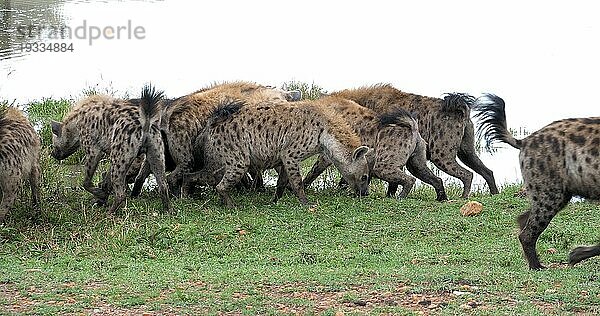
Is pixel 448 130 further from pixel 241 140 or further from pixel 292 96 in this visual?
pixel 241 140

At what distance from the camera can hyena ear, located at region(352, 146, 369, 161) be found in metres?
9.70

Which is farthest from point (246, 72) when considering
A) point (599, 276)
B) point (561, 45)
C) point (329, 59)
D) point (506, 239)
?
point (599, 276)

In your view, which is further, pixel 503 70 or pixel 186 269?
pixel 503 70

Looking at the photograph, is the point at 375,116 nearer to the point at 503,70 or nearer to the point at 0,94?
the point at 0,94

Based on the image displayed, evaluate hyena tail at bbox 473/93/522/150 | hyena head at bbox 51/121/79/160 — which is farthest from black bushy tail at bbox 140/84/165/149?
hyena tail at bbox 473/93/522/150

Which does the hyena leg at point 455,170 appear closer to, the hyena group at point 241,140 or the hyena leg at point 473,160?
the hyena group at point 241,140

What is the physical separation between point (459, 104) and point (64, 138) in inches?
151

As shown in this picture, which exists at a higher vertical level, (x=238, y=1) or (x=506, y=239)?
(x=238, y=1)

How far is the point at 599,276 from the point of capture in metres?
6.51

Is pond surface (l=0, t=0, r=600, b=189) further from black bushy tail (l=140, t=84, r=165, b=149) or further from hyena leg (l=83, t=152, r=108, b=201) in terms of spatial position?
hyena leg (l=83, t=152, r=108, b=201)

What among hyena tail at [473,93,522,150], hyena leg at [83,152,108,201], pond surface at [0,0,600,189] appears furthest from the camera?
pond surface at [0,0,600,189]

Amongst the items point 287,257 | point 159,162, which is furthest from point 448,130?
point 287,257

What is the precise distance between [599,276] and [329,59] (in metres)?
15.9

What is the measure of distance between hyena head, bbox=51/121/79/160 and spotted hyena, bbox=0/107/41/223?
0.70 m
